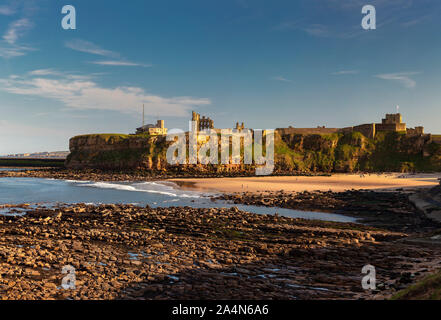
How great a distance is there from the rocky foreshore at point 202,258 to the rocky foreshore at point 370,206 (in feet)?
13.9

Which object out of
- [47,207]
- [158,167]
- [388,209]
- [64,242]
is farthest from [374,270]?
[158,167]

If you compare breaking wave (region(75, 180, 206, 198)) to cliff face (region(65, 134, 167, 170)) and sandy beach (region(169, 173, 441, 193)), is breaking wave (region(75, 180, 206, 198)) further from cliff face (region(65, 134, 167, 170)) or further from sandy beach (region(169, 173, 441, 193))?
cliff face (region(65, 134, 167, 170))

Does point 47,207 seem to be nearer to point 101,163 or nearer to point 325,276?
point 325,276

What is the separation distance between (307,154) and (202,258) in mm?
89689

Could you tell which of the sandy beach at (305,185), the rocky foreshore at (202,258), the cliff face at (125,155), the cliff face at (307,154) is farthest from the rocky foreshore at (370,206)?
the cliff face at (307,154)

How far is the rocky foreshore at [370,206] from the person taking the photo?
24578mm

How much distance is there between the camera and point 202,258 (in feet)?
50.8

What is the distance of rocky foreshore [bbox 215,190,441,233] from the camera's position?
80.6 ft

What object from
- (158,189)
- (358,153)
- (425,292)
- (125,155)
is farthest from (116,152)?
(425,292)

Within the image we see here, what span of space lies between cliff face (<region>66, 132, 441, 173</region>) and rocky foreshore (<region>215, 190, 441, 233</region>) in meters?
49.2

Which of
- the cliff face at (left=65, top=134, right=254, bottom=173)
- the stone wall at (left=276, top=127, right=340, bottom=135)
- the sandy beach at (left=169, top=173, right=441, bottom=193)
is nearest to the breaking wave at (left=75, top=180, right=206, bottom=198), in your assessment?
the sandy beach at (left=169, top=173, right=441, bottom=193)

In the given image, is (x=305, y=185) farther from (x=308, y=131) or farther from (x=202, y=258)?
(x=308, y=131)

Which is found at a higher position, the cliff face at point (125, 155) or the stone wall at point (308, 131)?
the stone wall at point (308, 131)

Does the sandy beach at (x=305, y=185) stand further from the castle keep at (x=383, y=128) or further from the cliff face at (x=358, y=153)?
the castle keep at (x=383, y=128)
